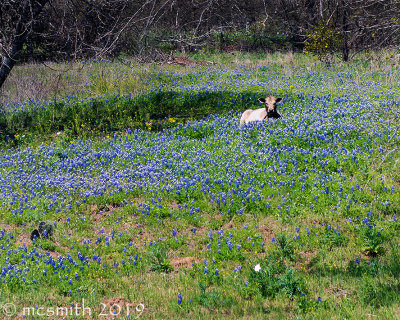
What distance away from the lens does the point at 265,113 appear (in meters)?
13.0

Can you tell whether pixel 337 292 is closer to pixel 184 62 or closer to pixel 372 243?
pixel 372 243

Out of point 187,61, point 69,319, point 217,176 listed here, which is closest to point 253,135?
point 217,176

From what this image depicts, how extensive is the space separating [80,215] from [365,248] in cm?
532

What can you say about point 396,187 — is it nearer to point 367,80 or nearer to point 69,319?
point 69,319

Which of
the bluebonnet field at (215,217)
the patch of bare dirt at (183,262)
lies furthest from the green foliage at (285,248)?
the patch of bare dirt at (183,262)

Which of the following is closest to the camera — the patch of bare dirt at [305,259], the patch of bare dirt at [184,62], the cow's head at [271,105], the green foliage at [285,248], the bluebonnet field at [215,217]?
the bluebonnet field at [215,217]

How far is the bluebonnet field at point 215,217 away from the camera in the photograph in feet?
20.5

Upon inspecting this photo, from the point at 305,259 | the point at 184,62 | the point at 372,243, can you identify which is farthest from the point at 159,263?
the point at 184,62

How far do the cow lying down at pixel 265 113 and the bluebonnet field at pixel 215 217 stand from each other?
354 mm

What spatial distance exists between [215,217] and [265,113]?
17.0 ft

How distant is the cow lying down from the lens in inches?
501

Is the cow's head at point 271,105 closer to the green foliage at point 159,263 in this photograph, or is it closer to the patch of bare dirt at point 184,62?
the green foliage at point 159,263

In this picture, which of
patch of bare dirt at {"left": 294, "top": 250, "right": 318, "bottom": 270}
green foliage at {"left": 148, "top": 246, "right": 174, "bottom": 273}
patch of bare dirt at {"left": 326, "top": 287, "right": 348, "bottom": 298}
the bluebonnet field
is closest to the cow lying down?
the bluebonnet field

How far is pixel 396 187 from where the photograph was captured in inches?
356
